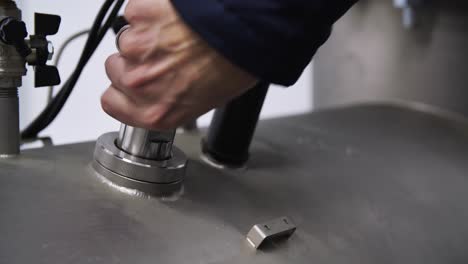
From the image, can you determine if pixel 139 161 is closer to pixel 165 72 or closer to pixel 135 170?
pixel 135 170

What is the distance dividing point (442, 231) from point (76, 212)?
328 mm

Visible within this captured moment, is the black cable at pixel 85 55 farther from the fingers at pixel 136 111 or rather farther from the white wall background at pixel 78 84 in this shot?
the fingers at pixel 136 111

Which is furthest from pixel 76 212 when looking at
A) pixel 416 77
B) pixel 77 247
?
pixel 416 77

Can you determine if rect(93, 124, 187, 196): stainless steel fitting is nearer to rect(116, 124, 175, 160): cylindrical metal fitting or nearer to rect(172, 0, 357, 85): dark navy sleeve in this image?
rect(116, 124, 175, 160): cylindrical metal fitting

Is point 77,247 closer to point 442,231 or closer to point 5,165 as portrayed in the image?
point 5,165

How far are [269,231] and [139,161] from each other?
0.37 feet

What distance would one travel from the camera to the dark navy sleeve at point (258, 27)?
237mm

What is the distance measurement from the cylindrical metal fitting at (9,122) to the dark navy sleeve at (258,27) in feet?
0.62

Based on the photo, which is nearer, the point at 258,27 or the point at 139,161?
the point at 258,27

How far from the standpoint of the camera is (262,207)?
402 mm

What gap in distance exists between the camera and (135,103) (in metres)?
0.29

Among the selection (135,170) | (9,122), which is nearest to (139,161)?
(135,170)

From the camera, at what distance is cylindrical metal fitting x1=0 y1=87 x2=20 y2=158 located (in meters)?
0.37

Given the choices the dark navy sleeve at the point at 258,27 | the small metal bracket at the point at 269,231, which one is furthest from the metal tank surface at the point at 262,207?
the dark navy sleeve at the point at 258,27
